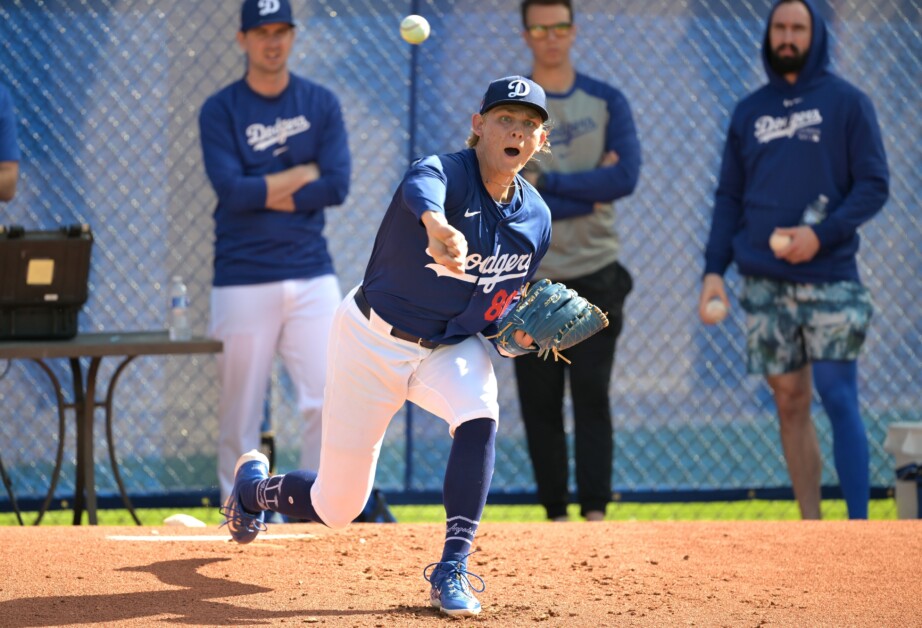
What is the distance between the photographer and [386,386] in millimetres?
3900

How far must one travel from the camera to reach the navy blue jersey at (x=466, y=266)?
12.4 ft

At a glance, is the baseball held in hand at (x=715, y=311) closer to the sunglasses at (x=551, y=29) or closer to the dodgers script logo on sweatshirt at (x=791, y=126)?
the dodgers script logo on sweatshirt at (x=791, y=126)

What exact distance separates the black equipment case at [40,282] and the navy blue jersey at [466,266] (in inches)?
85.1

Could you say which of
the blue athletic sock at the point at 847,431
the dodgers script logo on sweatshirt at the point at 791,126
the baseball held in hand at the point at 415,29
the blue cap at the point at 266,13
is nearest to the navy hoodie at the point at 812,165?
the dodgers script logo on sweatshirt at the point at 791,126

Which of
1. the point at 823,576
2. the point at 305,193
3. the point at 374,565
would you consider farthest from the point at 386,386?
the point at 305,193

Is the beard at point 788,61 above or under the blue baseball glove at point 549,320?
above

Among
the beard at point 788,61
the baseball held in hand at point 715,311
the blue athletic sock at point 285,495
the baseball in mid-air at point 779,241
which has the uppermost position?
the beard at point 788,61

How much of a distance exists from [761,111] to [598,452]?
64.8 inches

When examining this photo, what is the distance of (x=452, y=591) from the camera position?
3.59 meters

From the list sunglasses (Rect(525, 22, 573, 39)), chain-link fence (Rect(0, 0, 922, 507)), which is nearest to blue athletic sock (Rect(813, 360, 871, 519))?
chain-link fence (Rect(0, 0, 922, 507))

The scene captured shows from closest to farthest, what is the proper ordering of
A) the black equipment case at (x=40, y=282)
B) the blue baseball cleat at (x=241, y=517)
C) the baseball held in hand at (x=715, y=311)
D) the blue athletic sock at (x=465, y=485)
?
the blue athletic sock at (x=465, y=485) → the blue baseball cleat at (x=241, y=517) → the black equipment case at (x=40, y=282) → the baseball held in hand at (x=715, y=311)

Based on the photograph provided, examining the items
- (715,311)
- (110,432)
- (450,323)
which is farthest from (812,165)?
(110,432)

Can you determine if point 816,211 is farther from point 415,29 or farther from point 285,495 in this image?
point 285,495

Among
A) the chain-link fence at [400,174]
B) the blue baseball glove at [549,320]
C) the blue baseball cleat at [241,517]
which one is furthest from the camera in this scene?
the chain-link fence at [400,174]
